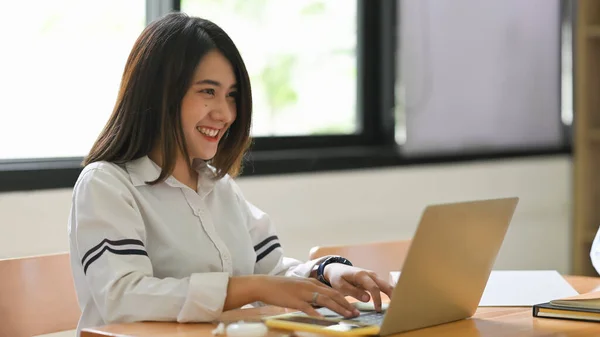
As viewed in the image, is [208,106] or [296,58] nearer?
[208,106]

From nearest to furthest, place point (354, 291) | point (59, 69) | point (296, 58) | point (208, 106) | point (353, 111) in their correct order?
point (354, 291), point (208, 106), point (59, 69), point (296, 58), point (353, 111)

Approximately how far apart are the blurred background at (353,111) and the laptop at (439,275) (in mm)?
938

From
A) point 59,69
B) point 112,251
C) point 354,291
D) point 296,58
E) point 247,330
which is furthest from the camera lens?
point 296,58

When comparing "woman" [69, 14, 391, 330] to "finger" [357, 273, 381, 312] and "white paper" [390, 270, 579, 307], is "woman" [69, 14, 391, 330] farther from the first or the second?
"white paper" [390, 270, 579, 307]

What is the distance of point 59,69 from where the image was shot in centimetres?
257

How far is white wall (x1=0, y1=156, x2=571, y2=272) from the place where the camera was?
7.81 ft

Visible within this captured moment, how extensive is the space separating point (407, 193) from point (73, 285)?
1.78 metres

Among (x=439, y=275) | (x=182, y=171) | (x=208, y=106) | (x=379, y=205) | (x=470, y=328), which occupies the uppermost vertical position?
(x=208, y=106)

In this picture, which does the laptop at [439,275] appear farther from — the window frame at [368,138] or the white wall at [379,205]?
the window frame at [368,138]

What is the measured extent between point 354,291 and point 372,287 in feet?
0.27

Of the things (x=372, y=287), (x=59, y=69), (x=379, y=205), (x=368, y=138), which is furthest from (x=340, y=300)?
(x=368, y=138)

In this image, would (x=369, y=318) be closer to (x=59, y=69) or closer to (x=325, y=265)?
(x=325, y=265)

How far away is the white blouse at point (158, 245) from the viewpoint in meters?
1.55

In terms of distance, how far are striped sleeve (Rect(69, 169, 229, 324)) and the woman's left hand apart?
0.25 meters
